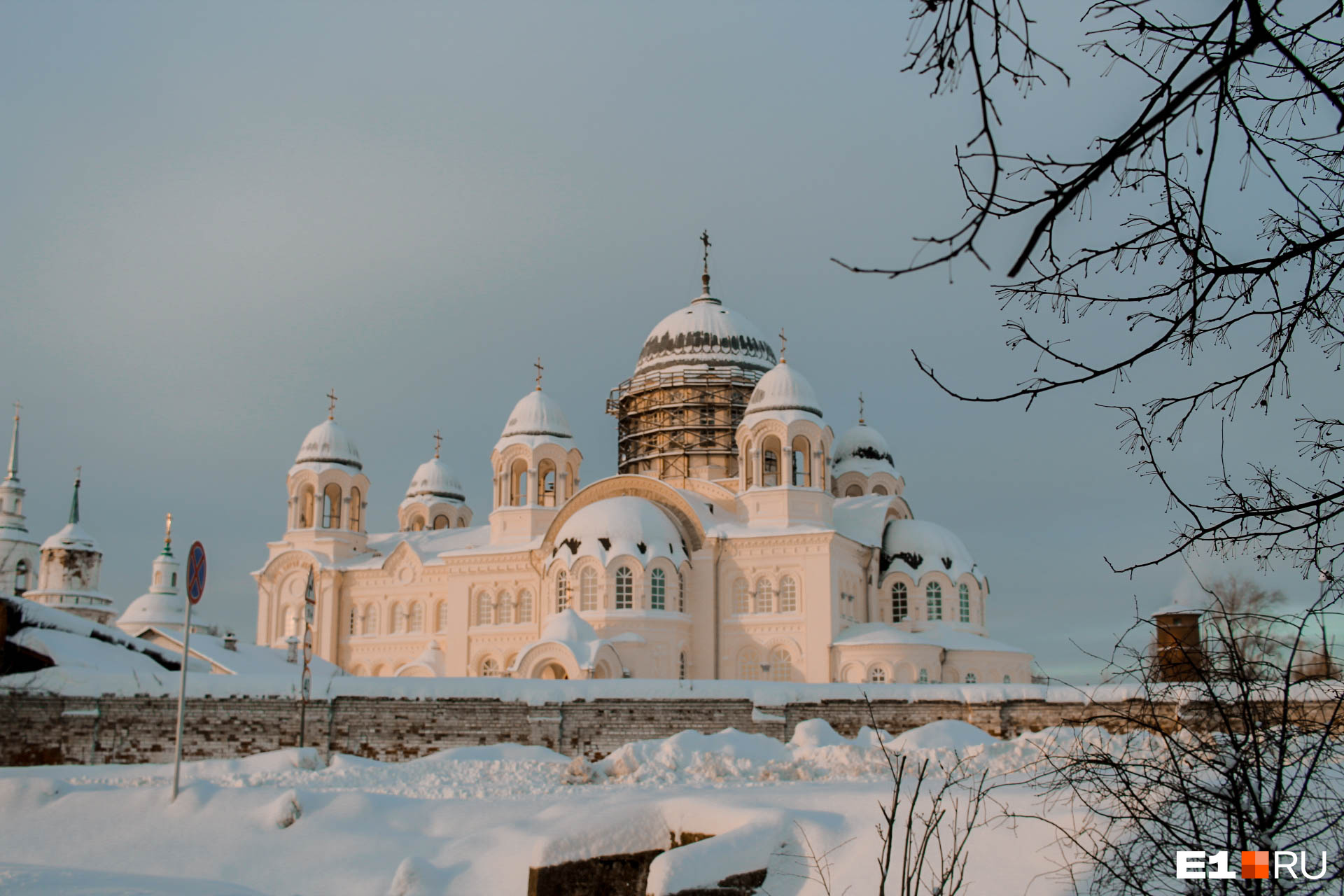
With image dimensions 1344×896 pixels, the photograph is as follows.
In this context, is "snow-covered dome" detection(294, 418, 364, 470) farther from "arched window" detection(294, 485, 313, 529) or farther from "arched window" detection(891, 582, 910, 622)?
"arched window" detection(891, 582, 910, 622)

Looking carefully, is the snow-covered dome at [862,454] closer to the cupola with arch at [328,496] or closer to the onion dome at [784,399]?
the onion dome at [784,399]

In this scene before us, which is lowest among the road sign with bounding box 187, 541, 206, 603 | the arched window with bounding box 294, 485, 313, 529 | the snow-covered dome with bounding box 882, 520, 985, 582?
the road sign with bounding box 187, 541, 206, 603

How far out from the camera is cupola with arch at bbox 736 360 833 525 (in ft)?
101

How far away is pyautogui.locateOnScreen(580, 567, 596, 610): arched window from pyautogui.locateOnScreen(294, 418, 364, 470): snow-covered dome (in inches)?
499

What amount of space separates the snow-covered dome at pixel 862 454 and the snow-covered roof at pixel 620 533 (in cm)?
980

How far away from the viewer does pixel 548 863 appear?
313 inches

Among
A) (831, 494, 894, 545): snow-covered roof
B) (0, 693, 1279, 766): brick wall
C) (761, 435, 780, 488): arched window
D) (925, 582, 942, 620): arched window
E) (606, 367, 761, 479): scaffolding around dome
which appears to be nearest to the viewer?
(0, 693, 1279, 766): brick wall

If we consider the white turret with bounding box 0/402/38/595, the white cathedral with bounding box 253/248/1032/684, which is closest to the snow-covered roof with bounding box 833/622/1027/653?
the white cathedral with bounding box 253/248/1032/684

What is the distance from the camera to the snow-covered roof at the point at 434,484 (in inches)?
1795

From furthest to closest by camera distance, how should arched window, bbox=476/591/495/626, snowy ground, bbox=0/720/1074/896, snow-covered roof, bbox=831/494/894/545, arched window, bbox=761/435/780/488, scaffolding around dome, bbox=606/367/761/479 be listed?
scaffolding around dome, bbox=606/367/761/479 < arched window, bbox=476/591/495/626 < snow-covered roof, bbox=831/494/894/545 < arched window, bbox=761/435/780/488 < snowy ground, bbox=0/720/1074/896

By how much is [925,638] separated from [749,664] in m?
4.35

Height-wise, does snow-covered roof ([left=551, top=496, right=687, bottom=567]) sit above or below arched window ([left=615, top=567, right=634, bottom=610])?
above

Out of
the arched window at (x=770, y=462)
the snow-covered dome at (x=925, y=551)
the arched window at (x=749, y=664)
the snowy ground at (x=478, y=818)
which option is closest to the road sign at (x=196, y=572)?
the snowy ground at (x=478, y=818)

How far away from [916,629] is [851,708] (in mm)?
12234
